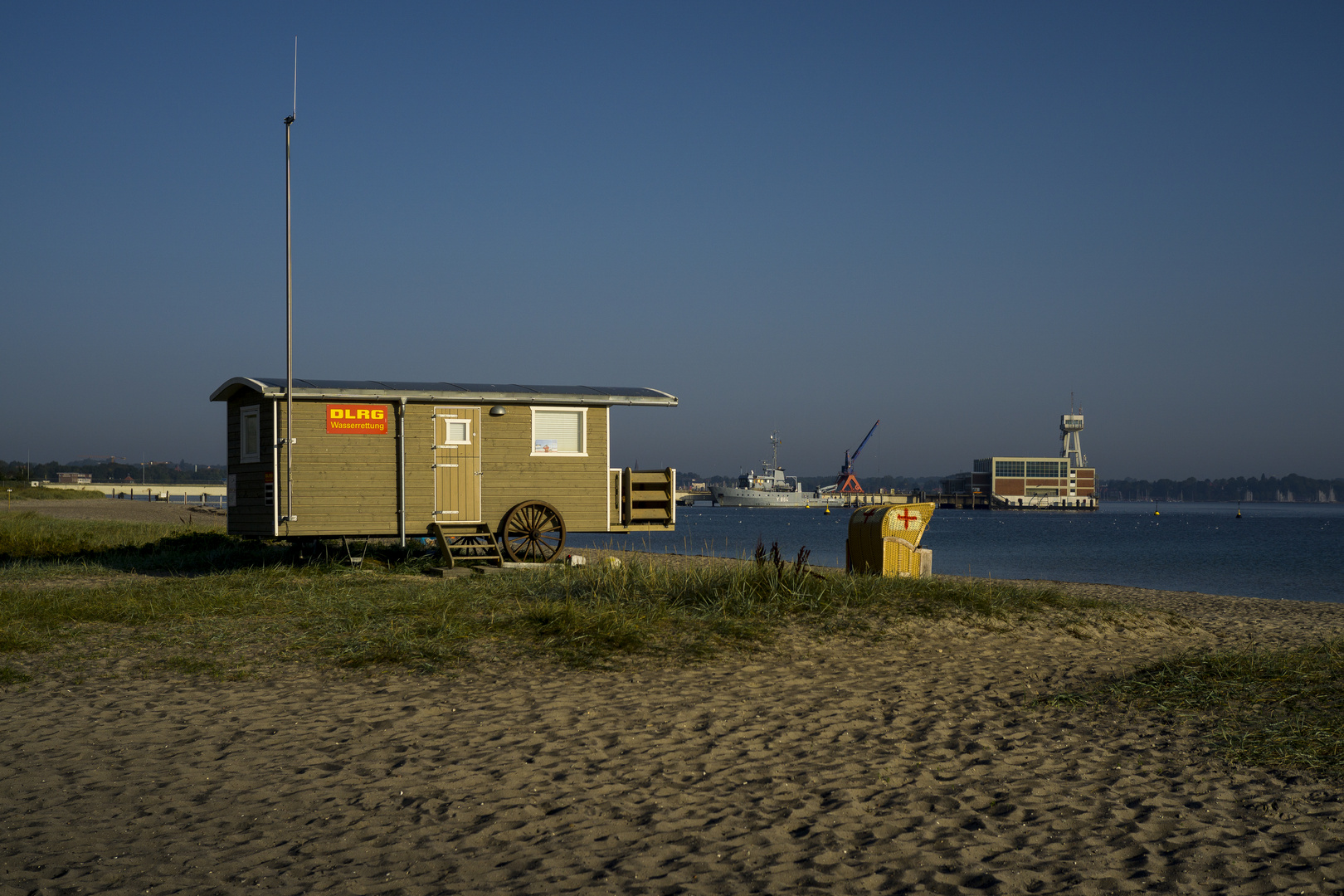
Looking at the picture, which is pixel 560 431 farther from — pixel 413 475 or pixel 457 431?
pixel 413 475

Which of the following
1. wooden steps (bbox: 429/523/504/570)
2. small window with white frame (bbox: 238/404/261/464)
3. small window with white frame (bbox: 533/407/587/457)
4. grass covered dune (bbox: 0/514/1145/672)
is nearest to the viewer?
grass covered dune (bbox: 0/514/1145/672)

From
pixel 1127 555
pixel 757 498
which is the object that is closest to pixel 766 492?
pixel 757 498

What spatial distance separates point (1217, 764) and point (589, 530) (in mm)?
12839

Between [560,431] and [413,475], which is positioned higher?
[560,431]

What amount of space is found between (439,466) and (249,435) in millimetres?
3242

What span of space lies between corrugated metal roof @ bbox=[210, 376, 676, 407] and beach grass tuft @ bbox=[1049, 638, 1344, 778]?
1037cm

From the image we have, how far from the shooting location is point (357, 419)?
16422 mm

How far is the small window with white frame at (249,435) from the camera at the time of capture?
54.2 ft

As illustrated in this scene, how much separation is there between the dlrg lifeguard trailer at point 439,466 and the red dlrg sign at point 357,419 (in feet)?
0.06

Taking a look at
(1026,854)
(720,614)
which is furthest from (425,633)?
(1026,854)

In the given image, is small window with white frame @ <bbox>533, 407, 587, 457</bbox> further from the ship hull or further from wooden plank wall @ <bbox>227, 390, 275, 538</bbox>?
the ship hull

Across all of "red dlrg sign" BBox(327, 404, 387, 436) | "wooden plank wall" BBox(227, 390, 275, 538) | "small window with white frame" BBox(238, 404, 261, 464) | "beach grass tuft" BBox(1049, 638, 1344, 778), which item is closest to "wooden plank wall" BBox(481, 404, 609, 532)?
"red dlrg sign" BBox(327, 404, 387, 436)

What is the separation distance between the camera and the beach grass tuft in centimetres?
632

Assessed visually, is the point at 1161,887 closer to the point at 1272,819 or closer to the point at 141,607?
the point at 1272,819
